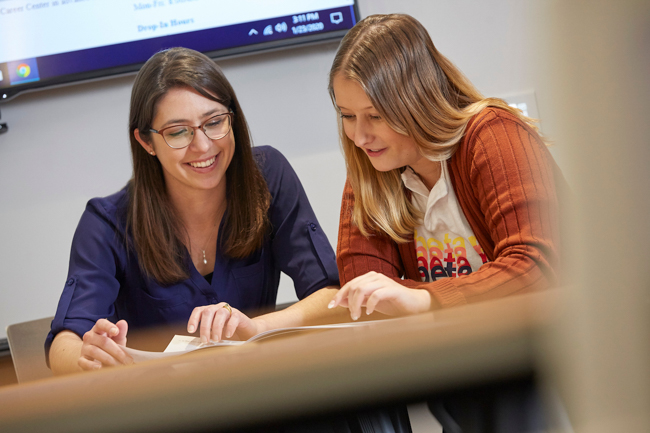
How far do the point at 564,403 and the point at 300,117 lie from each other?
193cm

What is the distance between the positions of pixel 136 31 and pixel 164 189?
85 cm

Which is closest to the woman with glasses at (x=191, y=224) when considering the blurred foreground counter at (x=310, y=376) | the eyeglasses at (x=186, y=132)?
the eyeglasses at (x=186, y=132)

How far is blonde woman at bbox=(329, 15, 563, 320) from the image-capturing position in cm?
90

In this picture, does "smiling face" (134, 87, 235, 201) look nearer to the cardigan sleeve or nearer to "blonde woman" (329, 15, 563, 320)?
"blonde woman" (329, 15, 563, 320)

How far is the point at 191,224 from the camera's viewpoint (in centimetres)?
136

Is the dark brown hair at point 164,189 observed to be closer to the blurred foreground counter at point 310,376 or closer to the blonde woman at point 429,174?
the blonde woman at point 429,174

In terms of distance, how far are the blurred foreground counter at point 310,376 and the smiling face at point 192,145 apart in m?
1.15

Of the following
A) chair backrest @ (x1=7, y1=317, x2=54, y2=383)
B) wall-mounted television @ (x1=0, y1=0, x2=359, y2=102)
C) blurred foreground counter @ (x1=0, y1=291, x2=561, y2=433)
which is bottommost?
chair backrest @ (x1=7, y1=317, x2=54, y2=383)

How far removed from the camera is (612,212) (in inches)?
3.7

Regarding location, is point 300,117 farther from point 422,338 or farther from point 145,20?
point 422,338

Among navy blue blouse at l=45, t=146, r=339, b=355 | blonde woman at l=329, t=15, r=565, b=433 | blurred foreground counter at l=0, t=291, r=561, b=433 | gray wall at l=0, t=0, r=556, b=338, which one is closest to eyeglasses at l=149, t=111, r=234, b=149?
navy blue blouse at l=45, t=146, r=339, b=355

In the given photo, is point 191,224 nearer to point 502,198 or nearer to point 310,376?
point 502,198

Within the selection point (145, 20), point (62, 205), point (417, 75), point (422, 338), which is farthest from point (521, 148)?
point (62, 205)

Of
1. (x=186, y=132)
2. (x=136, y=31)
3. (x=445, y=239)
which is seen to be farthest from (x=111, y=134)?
(x=445, y=239)
